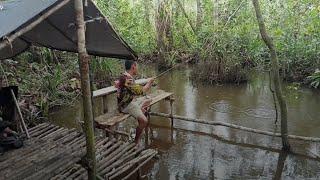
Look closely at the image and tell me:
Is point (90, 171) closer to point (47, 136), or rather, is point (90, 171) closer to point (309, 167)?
point (47, 136)

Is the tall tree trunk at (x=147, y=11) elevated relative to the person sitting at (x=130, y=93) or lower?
elevated

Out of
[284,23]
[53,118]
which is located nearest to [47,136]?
[53,118]

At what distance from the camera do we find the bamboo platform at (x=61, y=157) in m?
4.01

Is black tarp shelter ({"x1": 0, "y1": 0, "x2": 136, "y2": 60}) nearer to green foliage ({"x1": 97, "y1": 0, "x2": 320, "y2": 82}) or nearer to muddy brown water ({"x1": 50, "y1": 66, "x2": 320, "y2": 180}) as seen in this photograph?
muddy brown water ({"x1": 50, "y1": 66, "x2": 320, "y2": 180})

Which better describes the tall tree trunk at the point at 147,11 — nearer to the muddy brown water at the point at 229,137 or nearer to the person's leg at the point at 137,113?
the muddy brown water at the point at 229,137

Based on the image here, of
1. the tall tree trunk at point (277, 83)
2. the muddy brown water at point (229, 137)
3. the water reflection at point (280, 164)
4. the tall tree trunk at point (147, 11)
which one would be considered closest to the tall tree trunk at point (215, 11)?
the muddy brown water at point (229, 137)

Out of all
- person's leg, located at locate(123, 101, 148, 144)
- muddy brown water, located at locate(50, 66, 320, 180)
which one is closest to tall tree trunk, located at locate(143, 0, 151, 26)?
muddy brown water, located at locate(50, 66, 320, 180)

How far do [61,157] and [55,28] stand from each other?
→ 150cm

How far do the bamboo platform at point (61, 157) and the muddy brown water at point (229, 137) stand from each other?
1.99 ft

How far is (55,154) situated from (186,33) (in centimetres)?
1150

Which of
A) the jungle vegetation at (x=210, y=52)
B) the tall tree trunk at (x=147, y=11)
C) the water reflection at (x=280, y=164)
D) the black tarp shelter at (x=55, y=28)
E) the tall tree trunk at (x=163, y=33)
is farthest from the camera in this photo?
the tall tree trunk at (x=147, y=11)

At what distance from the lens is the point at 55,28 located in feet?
14.7

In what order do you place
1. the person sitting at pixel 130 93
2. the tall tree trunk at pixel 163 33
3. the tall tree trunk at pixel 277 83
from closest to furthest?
the tall tree trunk at pixel 277 83, the person sitting at pixel 130 93, the tall tree trunk at pixel 163 33

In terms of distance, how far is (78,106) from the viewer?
351 inches
